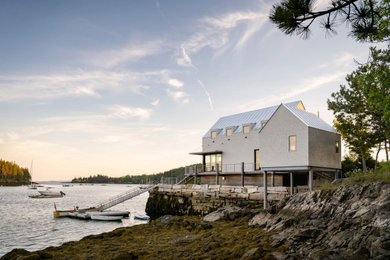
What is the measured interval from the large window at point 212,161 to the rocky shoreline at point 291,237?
22.4 meters

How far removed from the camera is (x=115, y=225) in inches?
1177

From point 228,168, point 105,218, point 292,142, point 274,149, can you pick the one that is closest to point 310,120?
point 292,142

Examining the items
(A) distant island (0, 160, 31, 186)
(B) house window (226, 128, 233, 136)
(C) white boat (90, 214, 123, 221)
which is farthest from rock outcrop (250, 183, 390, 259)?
(A) distant island (0, 160, 31, 186)

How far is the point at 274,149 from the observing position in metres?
24.4

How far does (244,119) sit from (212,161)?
24.8 feet

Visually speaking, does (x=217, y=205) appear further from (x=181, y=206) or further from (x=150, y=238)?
(x=150, y=238)

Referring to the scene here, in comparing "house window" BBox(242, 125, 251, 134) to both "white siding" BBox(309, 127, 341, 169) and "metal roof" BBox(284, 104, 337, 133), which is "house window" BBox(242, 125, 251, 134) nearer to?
"metal roof" BBox(284, 104, 337, 133)

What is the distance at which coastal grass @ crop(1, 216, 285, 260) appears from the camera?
11.6m

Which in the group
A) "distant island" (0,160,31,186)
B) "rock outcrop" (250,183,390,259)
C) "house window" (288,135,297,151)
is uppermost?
"house window" (288,135,297,151)

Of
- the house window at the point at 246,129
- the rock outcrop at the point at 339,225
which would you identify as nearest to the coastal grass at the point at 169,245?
the rock outcrop at the point at 339,225

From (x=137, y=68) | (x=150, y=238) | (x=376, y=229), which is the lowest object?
(x=150, y=238)

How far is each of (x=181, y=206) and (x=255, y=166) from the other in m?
10.3

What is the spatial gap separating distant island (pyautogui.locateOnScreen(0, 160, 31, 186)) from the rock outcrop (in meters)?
191

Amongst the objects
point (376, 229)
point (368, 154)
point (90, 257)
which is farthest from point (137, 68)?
point (368, 154)
